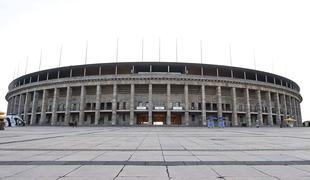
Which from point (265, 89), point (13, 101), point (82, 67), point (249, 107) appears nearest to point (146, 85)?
point (82, 67)

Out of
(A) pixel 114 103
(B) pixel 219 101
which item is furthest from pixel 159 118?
(B) pixel 219 101

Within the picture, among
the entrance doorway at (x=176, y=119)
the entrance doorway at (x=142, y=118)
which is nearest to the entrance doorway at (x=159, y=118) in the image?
the entrance doorway at (x=142, y=118)

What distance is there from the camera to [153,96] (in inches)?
1971

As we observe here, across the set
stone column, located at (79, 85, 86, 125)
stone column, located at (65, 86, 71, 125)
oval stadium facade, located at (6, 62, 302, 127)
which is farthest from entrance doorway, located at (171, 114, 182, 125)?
stone column, located at (65, 86, 71, 125)

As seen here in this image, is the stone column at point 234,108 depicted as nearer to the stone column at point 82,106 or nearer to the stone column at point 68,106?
the stone column at point 82,106

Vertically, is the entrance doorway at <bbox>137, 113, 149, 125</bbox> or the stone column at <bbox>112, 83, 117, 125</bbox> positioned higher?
the stone column at <bbox>112, 83, 117, 125</bbox>

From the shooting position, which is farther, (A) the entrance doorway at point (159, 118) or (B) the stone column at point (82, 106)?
(A) the entrance doorway at point (159, 118)

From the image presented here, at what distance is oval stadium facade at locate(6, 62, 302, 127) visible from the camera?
4875 centimetres

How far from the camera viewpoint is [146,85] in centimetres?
5072

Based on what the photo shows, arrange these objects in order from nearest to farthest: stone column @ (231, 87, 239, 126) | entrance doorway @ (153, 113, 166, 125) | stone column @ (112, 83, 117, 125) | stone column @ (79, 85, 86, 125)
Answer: stone column @ (112, 83, 117, 125) → stone column @ (79, 85, 86, 125) → stone column @ (231, 87, 239, 126) → entrance doorway @ (153, 113, 166, 125)

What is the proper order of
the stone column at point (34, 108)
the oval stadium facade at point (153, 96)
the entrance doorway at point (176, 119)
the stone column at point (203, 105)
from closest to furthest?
the stone column at point (203, 105)
the oval stadium facade at point (153, 96)
the entrance doorway at point (176, 119)
the stone column at point (34, 108)

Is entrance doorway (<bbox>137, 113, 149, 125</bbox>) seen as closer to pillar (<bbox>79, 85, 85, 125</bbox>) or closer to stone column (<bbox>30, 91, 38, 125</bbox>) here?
pillar (<bbox>79, 85, 85, 125</bbox>)

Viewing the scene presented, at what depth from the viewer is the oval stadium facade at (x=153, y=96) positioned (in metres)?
48.8

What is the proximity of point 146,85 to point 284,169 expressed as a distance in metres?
46.7
